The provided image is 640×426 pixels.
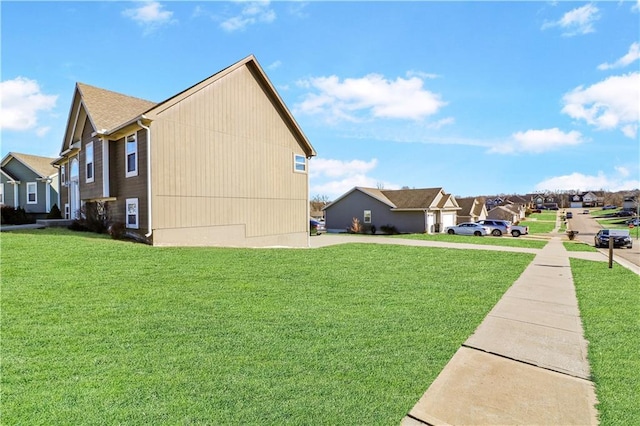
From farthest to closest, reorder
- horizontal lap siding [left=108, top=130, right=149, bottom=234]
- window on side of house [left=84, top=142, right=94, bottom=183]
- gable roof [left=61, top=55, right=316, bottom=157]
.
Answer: window on side of house [left=84, top=142, right=94, bottom=183]
gable roof [left=61, top=55, right=316, bottom=157]
horizontal lap siding [left=108, top=130, right=149, bottom=234]

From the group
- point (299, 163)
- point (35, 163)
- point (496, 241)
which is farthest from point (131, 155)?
point (496, 241)

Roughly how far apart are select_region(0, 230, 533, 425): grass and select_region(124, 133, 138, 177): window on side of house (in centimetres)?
425

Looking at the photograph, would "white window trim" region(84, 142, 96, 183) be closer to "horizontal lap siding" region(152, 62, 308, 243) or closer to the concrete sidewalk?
"horizontal lap siding" region(152, 62, 308, 243)

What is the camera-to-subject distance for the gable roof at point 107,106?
13.4 meters

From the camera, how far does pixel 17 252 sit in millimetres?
7969

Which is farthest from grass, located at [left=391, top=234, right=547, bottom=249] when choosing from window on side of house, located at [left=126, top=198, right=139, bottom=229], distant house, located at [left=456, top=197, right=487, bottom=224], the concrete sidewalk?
window on side of house, located at [left=126, top=198, right=139, bottom=229]

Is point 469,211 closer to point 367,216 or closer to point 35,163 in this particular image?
point 367,216

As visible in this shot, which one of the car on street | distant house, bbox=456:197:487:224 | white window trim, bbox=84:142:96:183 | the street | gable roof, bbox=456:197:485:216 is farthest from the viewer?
gable roof, bbox=456:197:485:216

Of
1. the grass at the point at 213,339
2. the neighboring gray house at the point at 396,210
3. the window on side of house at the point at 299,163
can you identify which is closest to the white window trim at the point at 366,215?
the neighboring gray house at the point at 396,210

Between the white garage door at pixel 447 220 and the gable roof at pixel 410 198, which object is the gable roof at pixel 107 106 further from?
the white garage door at pixel 447 220

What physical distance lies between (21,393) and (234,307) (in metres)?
2.93

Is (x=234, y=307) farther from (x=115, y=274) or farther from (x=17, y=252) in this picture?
(x=17, y=252)

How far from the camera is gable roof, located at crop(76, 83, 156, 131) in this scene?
13.4 m

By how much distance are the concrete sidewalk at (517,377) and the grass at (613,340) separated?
13 cm
